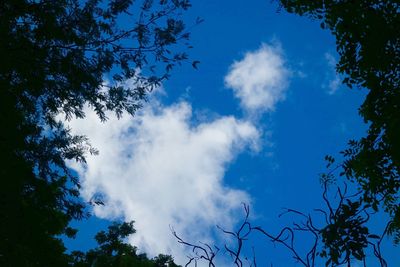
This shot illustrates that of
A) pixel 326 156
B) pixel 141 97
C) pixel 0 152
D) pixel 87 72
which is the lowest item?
pixel 0 152

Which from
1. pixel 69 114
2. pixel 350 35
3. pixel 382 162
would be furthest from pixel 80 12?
pixel 382 162

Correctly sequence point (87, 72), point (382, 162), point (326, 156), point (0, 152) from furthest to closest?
point (87, 72)
point (326, 156)
point (382, 162)
point (0, 152)

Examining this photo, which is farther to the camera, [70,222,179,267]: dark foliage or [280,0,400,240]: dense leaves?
[70,222,179,267]: dark foliage

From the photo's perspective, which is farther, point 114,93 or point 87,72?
point 114,93

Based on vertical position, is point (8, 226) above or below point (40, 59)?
below

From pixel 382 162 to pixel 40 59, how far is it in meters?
7.46

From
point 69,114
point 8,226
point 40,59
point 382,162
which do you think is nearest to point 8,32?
point 40,59

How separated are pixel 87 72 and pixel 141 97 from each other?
1751 millimetres

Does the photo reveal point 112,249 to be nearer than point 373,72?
No

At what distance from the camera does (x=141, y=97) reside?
30.2 ft

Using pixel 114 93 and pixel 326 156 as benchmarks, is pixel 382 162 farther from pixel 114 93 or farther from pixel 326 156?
pixel 114 93

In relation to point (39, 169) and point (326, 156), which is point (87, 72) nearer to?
point (39, 169)

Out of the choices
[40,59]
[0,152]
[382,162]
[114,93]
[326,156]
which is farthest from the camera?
[114,93]

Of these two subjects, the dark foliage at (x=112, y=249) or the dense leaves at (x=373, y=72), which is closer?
the dense leaves at (x=373, y=72)
